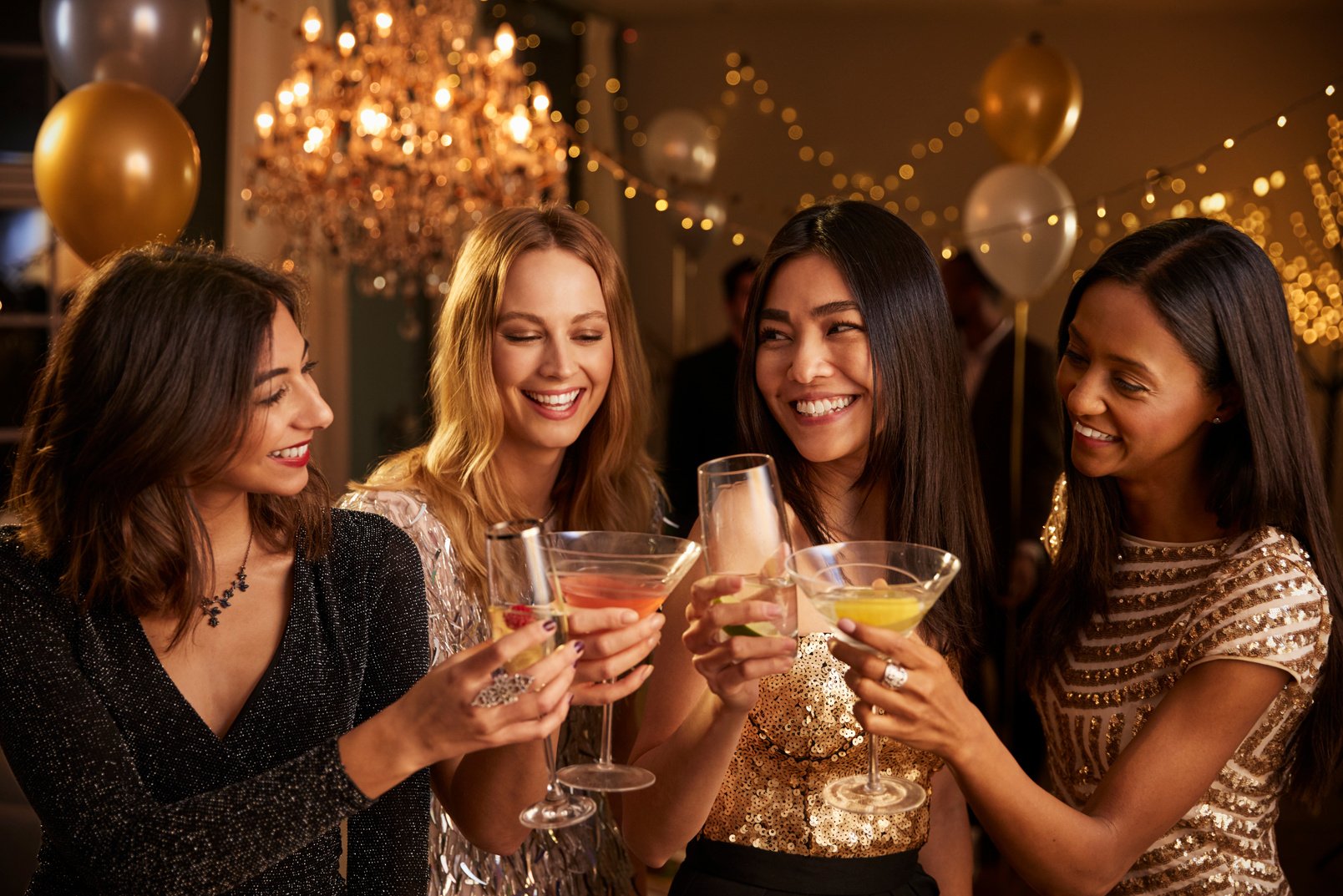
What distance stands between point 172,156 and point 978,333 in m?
3.59

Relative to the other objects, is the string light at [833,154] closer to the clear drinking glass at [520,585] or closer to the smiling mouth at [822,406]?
the smiling mouth at [822,406]

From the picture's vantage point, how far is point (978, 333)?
579 centimetres

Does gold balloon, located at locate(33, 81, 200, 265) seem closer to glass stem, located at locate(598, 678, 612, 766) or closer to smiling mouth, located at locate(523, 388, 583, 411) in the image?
smiling mouth, located at locate(523, 388, 583, 411)

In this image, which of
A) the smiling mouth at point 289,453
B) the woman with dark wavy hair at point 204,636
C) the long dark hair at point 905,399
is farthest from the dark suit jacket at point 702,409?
the smiling mouth at point 289,453

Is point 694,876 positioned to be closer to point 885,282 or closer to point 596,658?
point 596,658

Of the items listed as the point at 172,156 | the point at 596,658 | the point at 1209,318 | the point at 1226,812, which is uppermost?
the point at 172,156

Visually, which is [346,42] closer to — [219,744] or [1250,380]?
[219,744]

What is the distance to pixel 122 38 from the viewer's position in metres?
3.63

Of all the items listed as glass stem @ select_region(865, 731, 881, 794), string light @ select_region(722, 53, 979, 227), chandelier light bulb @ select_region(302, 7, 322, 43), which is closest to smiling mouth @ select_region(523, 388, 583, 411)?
glass stem @ select_region(865, 731, 881, 794)

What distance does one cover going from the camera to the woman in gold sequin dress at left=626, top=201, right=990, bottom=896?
6.48ft

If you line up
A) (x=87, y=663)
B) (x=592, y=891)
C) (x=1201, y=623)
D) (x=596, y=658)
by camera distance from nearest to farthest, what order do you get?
(x=596, y=658), (x=87, y=663), (x=1201, y=623), (x=592, y=891)

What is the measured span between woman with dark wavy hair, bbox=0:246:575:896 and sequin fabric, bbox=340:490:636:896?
30 centimetres

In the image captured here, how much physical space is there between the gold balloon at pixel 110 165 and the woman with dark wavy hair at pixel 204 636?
187cm

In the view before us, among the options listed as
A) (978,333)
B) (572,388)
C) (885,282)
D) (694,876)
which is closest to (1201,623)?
(885,282)
